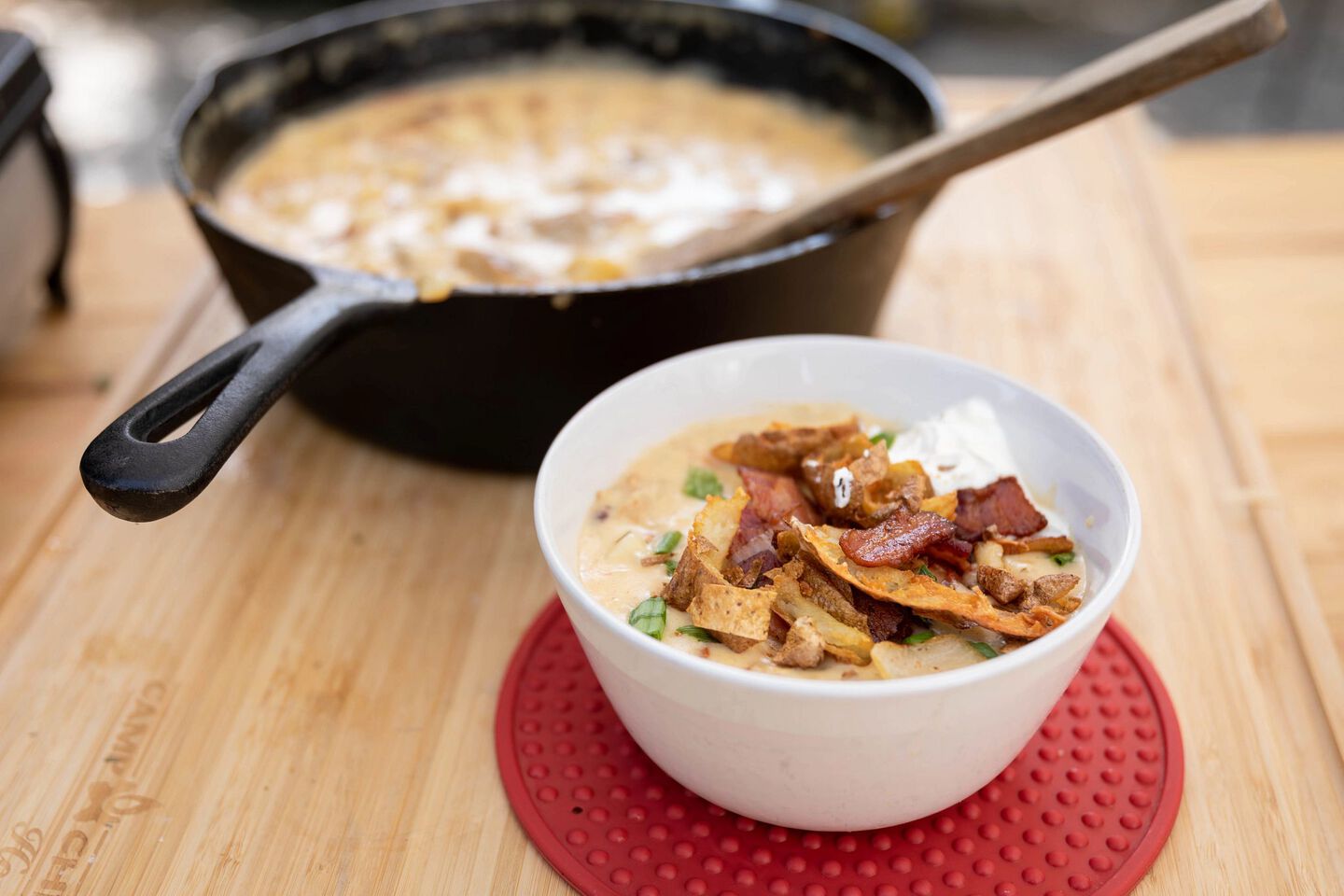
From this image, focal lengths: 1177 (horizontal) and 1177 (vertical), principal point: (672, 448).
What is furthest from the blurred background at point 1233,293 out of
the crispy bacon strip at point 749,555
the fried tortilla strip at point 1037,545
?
the crispy bacon strip at point 749,555

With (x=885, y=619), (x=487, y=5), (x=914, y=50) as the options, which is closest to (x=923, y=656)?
(x=885, y=619)

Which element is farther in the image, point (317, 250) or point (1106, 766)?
point (317, 250)

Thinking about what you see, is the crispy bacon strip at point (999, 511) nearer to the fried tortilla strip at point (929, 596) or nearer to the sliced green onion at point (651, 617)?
the fried tortilla strip at point (929, 596)

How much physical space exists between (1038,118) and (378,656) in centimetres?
82

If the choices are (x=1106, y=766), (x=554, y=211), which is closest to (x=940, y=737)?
(x=1106, y=766)

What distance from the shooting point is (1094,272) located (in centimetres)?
171

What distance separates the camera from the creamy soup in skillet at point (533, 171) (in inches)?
60.0

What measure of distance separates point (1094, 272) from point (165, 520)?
1288mm

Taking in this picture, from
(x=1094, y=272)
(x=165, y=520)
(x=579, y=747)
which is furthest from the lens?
(x=1094, y=272)

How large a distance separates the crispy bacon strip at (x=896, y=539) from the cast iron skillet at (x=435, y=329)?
0.90ft

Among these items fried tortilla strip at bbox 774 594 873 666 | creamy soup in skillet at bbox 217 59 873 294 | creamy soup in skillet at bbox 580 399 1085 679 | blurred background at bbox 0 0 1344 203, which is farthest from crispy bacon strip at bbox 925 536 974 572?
blurred background at bbox 0 0 1344 203

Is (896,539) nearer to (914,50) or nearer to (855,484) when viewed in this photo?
(855,484)

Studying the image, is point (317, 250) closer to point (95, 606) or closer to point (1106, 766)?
point (95, 606)

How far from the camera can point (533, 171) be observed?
5.82ft
